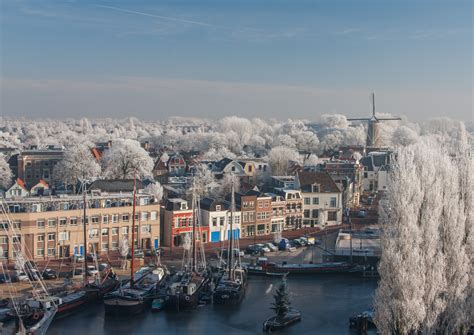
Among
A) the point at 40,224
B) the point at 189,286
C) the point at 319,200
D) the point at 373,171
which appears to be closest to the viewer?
the point at 189,286

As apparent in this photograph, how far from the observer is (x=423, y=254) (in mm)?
10984

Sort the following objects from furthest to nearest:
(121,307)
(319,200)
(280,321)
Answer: (319,200), (121,307), (280,321)

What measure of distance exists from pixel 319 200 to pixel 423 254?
1638 cm

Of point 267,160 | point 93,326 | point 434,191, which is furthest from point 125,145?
point 434,191

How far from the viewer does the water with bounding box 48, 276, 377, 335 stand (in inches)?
573

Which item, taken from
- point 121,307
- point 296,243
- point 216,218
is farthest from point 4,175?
point 121,307

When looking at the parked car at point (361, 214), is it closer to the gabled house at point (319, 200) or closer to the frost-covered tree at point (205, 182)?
the gabled house at point (319, 200)

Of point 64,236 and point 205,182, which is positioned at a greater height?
point 205,182

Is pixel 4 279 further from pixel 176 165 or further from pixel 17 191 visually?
pixel 176 165

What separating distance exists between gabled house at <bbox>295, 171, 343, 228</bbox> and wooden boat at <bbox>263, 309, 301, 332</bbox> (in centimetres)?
1205

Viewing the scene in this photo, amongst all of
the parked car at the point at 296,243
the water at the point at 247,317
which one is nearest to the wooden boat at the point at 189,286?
the water at the point at 247,317

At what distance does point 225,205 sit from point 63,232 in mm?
6800

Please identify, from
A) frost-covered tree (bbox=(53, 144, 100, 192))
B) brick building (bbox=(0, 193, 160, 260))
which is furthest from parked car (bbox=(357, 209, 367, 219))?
frost-covered tree (bbox=(53, 144, 100, 192))

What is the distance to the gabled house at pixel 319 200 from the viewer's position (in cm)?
2727
